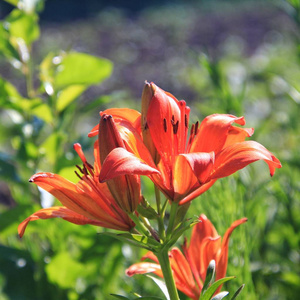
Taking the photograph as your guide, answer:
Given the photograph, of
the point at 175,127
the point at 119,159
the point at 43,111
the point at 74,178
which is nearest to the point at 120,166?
the point at 119,159

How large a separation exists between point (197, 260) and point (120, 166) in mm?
199

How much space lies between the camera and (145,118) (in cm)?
51

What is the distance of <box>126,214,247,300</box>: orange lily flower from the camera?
551mm

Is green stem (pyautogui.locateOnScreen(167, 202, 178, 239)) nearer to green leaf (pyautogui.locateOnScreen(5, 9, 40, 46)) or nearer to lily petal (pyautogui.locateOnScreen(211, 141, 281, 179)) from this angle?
lily petal (pyautogui.locateOnScreen(211, 141, 281, 179))

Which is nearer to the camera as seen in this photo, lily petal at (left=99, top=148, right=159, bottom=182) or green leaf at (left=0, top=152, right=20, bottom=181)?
lily petal at (left=99, top=148, right=159, bottom=182)

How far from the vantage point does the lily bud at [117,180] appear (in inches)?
18.5

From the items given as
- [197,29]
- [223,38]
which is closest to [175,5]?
[197,29]

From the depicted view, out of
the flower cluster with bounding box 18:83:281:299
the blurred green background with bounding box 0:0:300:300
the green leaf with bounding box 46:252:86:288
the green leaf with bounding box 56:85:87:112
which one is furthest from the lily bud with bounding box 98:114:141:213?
the green leaf with bounding box 56:85:87:112

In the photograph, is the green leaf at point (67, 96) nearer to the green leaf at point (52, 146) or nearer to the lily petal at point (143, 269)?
the green leaf at point (52, 146)

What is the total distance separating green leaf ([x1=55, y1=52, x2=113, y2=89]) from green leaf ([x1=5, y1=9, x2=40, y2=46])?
0.28ft

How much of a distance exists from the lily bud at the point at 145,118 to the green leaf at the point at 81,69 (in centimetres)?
46

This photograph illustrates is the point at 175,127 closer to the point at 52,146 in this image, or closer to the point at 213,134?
the point at 213,134

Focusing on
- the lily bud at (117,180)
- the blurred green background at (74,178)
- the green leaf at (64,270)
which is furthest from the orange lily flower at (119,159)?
the green leaf at (64,270)

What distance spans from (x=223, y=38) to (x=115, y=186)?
456 centimetres
